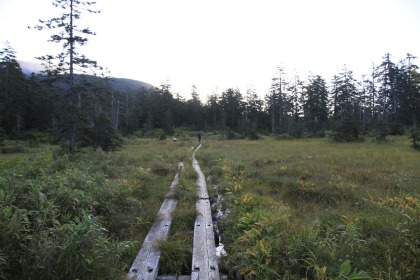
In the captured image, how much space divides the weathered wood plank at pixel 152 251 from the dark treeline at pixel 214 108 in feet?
42.3

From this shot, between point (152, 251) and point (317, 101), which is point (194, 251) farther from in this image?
point (317, 101)

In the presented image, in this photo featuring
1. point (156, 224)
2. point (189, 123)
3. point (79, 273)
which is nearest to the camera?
point (79, 273)

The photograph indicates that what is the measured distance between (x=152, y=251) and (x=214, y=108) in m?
64.3

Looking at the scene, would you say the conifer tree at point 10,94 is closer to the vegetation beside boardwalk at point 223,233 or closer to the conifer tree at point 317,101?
the vegetation beside boardwalk at point 223,233

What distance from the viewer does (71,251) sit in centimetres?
220

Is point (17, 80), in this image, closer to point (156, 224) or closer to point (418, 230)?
point (156, 224)

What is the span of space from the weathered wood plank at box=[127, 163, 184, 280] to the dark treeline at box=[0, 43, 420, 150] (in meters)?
12.9

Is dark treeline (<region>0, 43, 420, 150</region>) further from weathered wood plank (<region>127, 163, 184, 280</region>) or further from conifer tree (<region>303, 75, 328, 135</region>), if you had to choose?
weathered wood plank (<region>127, 163, 184, 280</region>)

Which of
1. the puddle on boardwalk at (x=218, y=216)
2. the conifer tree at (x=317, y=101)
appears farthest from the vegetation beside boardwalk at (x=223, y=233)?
the conifer tree at (x=317, y=101)

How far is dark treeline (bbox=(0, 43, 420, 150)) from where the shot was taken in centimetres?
1712

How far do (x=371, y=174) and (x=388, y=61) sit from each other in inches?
1378

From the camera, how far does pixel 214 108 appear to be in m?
66.2

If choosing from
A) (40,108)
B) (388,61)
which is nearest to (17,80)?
(40,108)

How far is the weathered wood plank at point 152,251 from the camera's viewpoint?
2.71m
